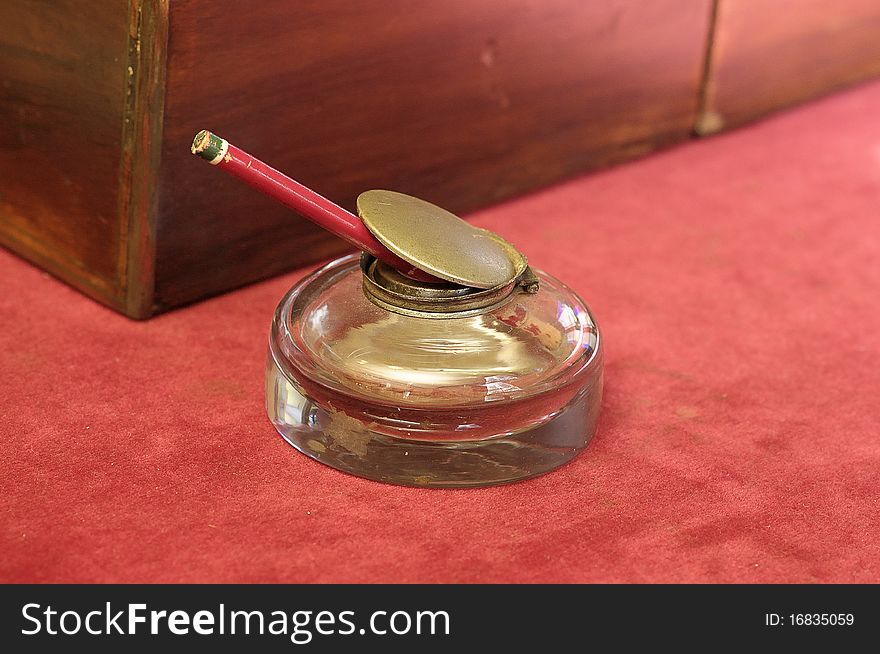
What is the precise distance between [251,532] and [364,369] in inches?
6.1

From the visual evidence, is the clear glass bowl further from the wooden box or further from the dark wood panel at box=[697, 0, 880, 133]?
the dark wood panel at box=[697, 0, 880, 133]

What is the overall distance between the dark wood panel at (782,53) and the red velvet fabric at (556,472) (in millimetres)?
372

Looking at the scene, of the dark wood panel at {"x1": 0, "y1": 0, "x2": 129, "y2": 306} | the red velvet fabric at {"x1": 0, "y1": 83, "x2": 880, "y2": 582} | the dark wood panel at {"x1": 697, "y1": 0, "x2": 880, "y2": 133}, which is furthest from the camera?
the dark wood panel at {"x1": 697, "y1": 0, "x2": 880, "y2": 133}

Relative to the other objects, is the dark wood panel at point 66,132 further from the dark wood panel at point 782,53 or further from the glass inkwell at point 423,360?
the dark wood panel at point 782,53

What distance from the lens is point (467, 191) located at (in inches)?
59.9

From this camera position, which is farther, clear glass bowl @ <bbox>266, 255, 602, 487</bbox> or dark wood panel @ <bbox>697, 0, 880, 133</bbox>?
dark wood panel @ <bbox>697, 0, 880, 133</bbox>

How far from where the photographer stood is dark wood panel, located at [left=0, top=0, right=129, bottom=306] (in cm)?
114

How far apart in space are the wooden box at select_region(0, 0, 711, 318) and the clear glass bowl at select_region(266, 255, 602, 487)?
0.22 meters

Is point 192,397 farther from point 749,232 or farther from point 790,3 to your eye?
point 790,3

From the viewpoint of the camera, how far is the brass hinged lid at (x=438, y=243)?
0.97m

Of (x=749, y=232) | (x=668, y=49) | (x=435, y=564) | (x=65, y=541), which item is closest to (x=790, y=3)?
(x=668, y=49)

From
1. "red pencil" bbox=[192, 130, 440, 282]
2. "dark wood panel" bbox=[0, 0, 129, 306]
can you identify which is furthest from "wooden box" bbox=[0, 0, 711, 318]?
"red pencil" bbox=[192, 130, 440, 282]

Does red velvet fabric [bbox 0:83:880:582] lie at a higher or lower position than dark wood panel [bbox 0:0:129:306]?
lower

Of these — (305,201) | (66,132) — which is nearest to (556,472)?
(305,201)
